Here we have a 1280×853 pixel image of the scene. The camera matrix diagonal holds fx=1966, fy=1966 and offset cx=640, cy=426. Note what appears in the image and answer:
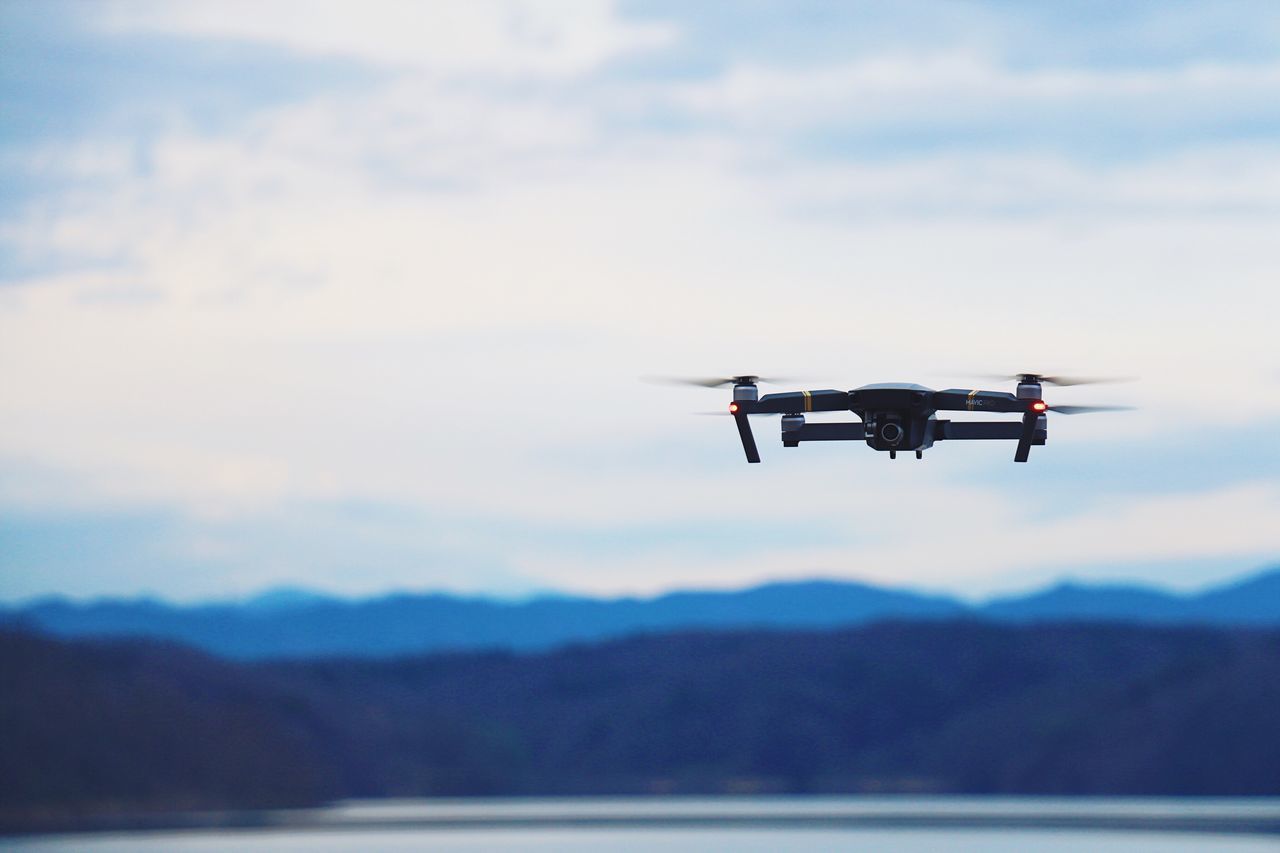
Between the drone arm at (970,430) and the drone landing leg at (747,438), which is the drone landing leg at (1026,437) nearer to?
the drone arm at (970,430)

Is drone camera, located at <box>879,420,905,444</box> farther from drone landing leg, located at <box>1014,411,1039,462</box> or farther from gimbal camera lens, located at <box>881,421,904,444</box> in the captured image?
drone landing leg, located at <box>1014,411,1039,462</box>

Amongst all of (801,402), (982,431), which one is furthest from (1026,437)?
(801,402)

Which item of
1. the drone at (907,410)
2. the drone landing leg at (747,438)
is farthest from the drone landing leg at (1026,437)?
the drone landing leg at (747,438)

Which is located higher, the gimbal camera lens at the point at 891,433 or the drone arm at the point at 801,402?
the drone arm at the point at 801,402

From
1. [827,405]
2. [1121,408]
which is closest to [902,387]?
[827,405]

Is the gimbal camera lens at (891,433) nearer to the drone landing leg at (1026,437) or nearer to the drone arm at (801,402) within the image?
the drone arm at (801,402)

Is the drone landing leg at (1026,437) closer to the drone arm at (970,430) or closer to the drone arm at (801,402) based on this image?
the drone arm at (970,430)

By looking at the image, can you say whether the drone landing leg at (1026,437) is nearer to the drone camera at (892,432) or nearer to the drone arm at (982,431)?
the drone arm at (982,431)

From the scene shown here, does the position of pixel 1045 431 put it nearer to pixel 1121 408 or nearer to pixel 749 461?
pixel 1121 408

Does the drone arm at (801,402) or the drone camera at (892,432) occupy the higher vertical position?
the drone arm at (801,402)

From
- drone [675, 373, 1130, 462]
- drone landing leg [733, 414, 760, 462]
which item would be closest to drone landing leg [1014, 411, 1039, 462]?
drone [675, 373, 1130, 462]
